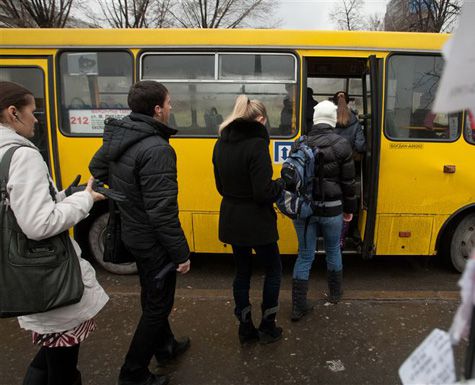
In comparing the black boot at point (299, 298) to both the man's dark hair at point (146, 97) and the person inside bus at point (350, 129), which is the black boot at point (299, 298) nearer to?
the person inside bus at point (350, 129)

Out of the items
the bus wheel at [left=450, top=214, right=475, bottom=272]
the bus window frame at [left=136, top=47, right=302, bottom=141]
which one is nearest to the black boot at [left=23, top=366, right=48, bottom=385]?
the bus window frame at [left=136, top=47, right=302, bottom=141]

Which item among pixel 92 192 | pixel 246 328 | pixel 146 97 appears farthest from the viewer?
pixel 246 328

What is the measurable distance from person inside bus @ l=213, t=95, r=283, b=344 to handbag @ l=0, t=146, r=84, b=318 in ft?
3.78

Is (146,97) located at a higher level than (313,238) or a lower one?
higher

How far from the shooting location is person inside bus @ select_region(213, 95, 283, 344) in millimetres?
2537

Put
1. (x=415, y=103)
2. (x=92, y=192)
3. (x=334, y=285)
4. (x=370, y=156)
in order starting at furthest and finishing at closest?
(x=415, y=103) < (x=370, y=156) < (x=334, y=285) < (x=92, y=192)

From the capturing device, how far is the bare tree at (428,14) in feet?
51.6

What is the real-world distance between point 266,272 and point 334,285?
1.04 metres

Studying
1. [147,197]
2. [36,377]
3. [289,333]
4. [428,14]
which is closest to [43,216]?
[147,197]

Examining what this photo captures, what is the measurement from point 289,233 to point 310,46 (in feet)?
6.38

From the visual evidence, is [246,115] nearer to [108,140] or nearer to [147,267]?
[108,140]

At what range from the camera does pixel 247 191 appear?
263 centimetres

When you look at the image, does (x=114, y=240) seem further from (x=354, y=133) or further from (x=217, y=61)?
(x=354, y=133)

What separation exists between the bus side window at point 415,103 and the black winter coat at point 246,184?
1.97 metres
